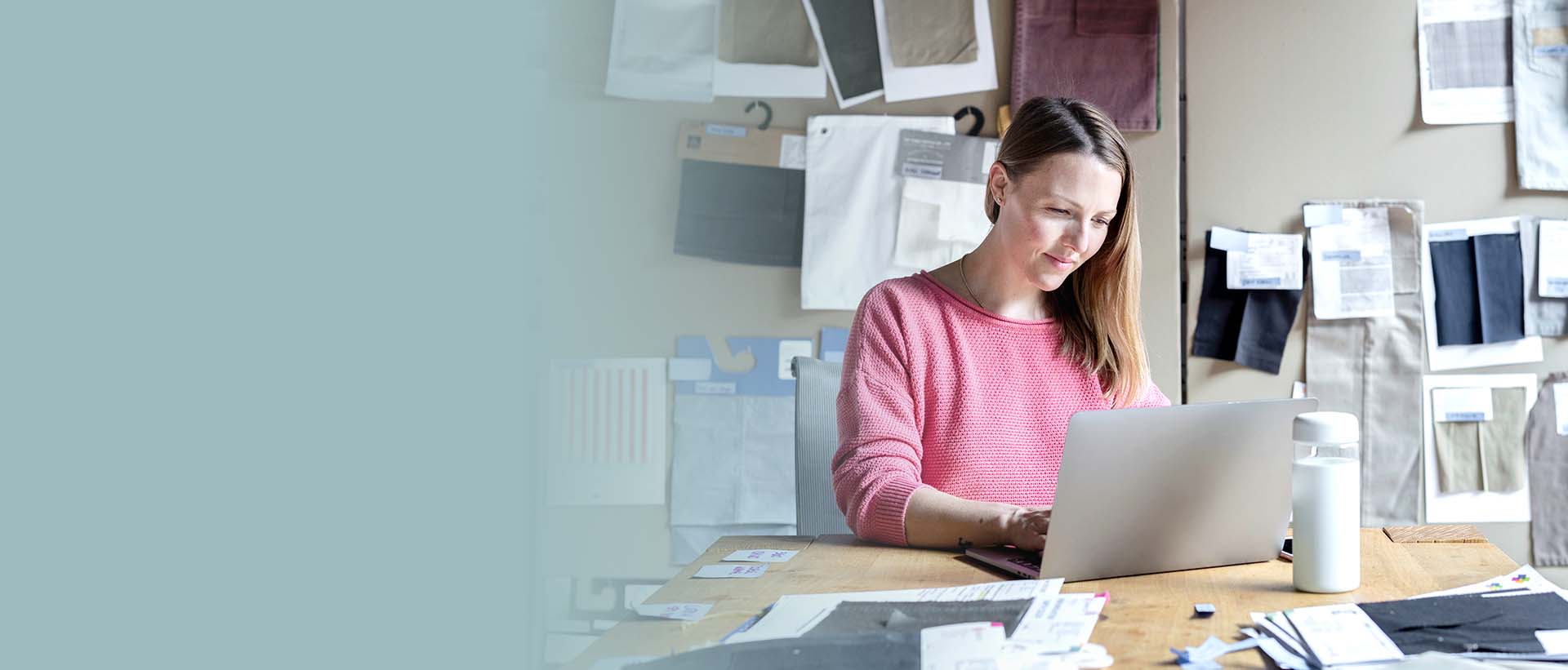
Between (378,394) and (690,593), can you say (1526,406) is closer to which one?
(690,593)

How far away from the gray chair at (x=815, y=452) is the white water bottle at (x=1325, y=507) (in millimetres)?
675

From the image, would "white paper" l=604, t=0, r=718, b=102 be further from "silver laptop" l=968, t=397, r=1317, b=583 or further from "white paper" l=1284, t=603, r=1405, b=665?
"white paper" l=1284, t=603, r=1405, b=665

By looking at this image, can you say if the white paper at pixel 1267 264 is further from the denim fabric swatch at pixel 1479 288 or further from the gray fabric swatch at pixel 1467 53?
the gray fabric swatch at pixel 1467 53

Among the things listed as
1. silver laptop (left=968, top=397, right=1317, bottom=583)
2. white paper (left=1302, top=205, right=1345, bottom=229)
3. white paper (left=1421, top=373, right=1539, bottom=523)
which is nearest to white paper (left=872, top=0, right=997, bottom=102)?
white paper (left=1302, top=205, right=1345, bottom=229)

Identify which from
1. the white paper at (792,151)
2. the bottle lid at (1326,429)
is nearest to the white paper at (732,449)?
the white paper at (792,151)

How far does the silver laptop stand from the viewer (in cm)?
93

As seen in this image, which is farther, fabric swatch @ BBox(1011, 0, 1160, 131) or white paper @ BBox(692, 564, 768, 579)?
fabric swatch @ BBox(1011, 0, 1160, 131)

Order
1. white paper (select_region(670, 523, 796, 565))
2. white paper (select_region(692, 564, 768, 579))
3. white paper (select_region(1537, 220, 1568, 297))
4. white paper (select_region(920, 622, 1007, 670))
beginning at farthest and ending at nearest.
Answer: white paper (select_region(670, 523, 796, 565))
white paper (select_region(1537, 220, 1568, 297))
white paper (select_region(692, 564, 768, 579))
white paper (select_region(920, 622, 1007, 670))

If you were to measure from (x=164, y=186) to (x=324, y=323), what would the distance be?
→ 3 centimetres

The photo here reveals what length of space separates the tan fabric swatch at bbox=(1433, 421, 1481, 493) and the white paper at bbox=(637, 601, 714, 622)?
5.98 ft

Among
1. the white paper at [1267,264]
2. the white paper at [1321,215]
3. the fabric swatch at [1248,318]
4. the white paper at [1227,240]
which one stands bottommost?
the fabric swatch at [1248,318]

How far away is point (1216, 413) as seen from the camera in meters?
0.96

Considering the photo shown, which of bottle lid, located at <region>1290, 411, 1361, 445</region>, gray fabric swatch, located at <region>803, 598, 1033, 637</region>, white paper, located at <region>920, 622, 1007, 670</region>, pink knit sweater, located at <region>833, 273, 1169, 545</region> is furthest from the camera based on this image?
pink knit sweater, located at <region>833, 273, 1169, 545</region>

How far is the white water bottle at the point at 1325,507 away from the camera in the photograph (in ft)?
2.86
